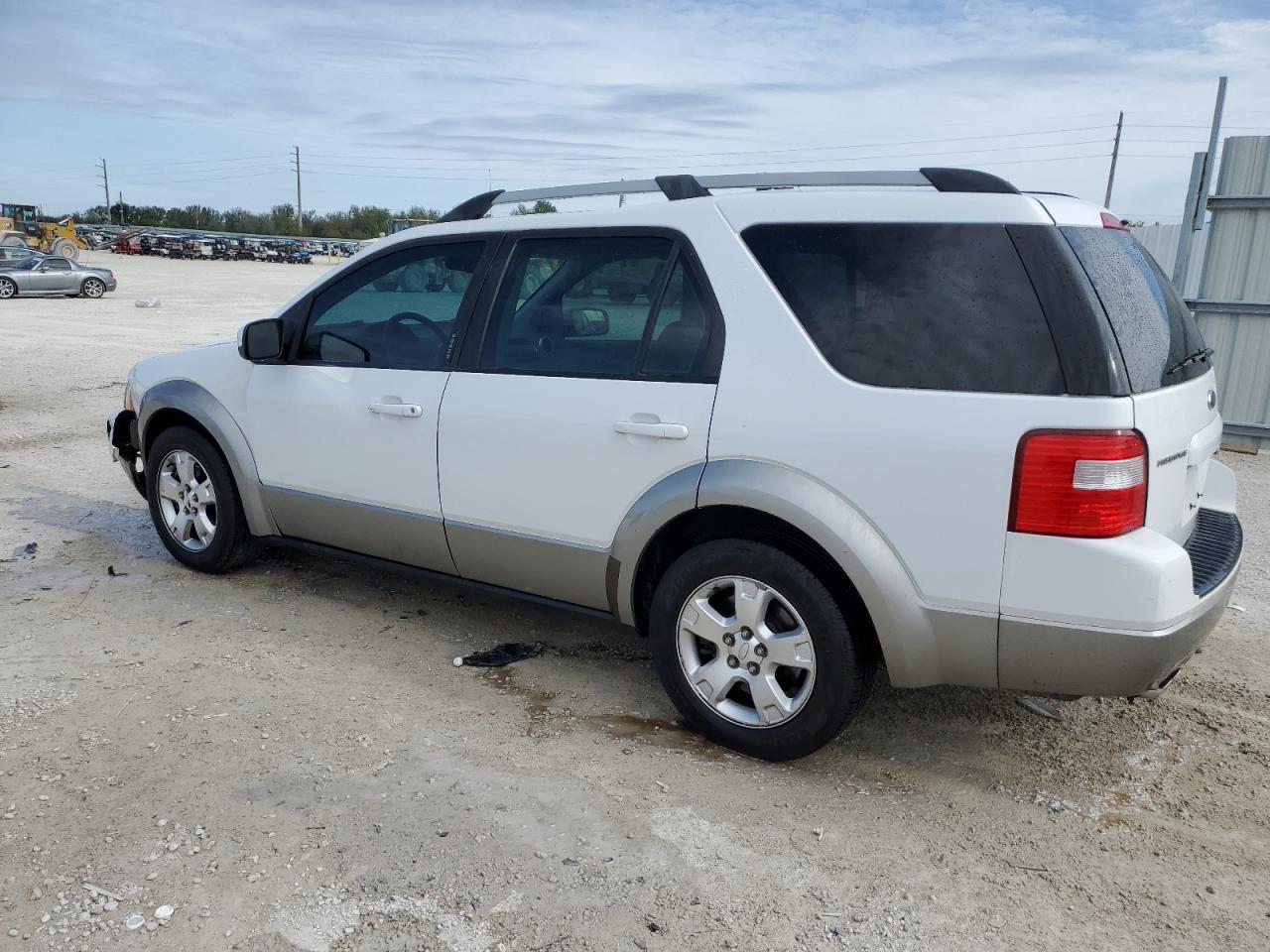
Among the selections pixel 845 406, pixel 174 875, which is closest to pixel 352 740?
pixel 174 875

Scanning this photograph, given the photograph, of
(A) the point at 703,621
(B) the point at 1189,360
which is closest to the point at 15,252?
(A) the point at 703,621

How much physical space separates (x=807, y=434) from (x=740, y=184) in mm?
1038

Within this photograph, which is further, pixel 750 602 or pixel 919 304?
pixel 750 602

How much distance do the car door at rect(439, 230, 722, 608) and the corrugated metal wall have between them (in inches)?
301

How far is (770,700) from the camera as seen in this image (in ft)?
11.3

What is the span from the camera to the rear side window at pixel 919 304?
298 cm

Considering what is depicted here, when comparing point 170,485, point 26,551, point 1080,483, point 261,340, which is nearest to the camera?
point 1080,483

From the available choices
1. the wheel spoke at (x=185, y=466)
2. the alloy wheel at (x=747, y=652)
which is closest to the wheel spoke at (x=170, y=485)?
the wheel spoke at (x=185, y=466)

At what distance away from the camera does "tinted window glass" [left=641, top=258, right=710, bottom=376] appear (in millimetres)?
3537

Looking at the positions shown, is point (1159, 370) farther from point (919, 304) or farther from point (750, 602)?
point (750, 602)

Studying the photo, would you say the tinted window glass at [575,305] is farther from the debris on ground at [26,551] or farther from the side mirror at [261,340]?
the debris on ground at [26,551]

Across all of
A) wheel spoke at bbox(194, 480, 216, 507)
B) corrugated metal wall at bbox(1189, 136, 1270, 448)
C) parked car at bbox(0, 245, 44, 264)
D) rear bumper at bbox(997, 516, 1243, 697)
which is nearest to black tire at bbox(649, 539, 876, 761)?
rear bumper at bbox(997, 516, 1243, 697)

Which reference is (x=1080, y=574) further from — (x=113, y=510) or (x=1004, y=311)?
(x=113, y=510)

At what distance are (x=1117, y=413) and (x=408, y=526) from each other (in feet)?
9.17
